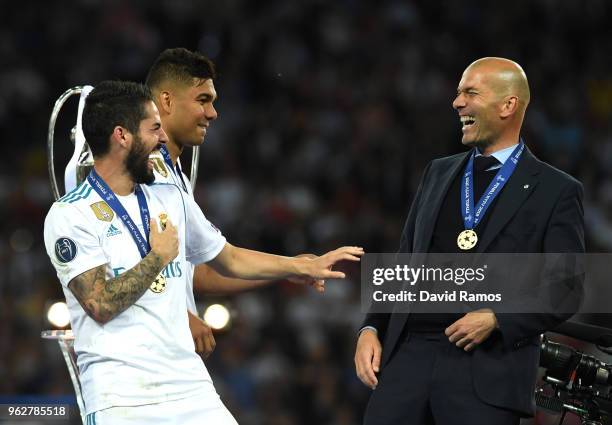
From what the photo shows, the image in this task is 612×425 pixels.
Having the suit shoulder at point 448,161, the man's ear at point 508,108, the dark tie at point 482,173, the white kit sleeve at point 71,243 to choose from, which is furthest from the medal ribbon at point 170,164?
the man's ear at point 508,108

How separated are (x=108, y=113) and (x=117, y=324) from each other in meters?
0.78

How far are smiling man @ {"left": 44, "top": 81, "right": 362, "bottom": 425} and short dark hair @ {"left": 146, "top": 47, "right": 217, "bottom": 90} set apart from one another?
0.93 meters

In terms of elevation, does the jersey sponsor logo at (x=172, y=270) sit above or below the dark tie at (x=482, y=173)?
below

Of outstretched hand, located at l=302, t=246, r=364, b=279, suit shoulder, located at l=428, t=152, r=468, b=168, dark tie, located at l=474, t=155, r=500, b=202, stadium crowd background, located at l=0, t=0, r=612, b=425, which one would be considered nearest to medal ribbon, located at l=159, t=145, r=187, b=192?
outstretched hand, located at l=302, t=246, r=364, b=279

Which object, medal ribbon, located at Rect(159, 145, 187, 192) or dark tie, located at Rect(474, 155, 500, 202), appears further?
medal ribbon, located at Rect(159, 145, 187, 192)

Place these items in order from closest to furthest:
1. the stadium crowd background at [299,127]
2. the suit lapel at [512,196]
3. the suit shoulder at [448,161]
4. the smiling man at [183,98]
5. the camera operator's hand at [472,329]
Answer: the camera operator's hand at [472,329] → the suit lapel at [512,196] → the suit shoulder at [448,161] → the smiling man at [183,98] → the stadium crowd background at [299,127]

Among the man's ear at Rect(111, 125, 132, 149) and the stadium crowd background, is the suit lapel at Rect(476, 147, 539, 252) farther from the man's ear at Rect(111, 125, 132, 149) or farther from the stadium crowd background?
the stadium crowd background

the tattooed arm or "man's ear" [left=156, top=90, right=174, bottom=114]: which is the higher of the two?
"man's ear" [left=156, top=90, right=174, bottom=114]

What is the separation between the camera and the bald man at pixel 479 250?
13.6 ft

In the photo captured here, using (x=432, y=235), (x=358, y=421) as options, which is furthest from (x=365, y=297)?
(x=358, y=421)

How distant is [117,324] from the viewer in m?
3.84

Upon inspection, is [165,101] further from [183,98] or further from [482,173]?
[482,173]

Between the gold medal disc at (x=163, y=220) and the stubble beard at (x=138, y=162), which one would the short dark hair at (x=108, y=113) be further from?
the gold medal disc at (x=163, y=220)

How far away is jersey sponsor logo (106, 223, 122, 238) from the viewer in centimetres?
387
